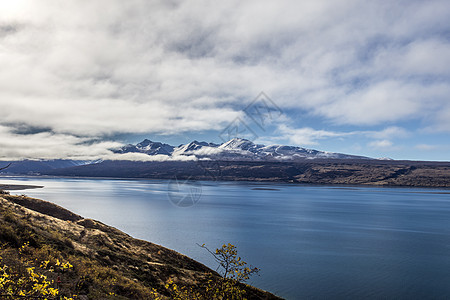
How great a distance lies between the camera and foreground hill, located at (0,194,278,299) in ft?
53.5

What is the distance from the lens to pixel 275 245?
55125 mm

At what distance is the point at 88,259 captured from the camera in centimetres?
2170

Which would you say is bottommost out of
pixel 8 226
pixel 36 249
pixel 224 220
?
pixel 224 220

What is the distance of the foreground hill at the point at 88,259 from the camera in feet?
53.5

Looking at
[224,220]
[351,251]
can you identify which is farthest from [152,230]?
[351,251]

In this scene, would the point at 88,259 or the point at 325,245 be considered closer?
the point at 88,259

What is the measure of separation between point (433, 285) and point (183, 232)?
4715 cm

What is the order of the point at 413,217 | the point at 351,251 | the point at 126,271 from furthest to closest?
the point at 413,217, the point at 351,251, the point at 126,271

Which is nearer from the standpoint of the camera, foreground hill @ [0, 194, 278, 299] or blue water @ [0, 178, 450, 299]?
foreground hill @ [0, 194, 278, 299]

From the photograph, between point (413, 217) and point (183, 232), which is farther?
A: point (413, 217)

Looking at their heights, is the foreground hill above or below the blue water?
above

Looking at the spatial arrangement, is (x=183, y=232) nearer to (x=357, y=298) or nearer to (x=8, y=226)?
(x=357, y=298)

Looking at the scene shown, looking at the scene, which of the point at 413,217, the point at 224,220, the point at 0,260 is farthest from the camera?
the point at 413,217

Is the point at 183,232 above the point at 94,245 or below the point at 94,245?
below
